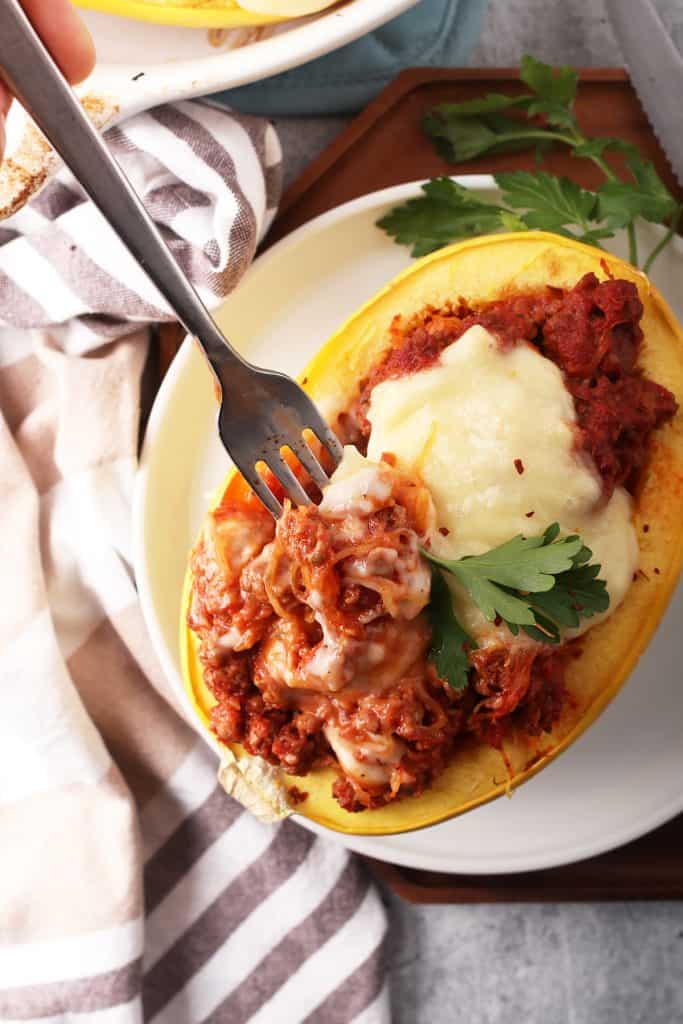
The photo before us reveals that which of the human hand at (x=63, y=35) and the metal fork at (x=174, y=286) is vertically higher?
the human hand at (x=63, y=35)

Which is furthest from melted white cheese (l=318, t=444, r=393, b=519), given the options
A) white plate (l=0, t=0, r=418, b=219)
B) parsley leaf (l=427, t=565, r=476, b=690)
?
white plate (l=0, t=0, r=418, b=219)

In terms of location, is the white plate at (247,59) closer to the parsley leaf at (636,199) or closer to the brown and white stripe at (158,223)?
the brown and white stripe at (158,223)

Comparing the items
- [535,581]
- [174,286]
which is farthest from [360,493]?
[174,286]

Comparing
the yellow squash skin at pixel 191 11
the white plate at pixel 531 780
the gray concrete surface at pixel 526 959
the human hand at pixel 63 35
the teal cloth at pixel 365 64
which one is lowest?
the gray concrete surface at pixel 526 959

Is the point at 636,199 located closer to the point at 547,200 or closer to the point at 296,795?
the point at 547,200

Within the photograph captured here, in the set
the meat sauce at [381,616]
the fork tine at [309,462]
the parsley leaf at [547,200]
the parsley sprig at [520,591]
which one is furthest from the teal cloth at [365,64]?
the parsley sprig at [520,591]

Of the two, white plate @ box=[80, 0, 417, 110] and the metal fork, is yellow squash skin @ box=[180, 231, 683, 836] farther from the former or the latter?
white plate @ box=[80, 0, 417, 110]

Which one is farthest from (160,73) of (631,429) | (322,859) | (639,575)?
(322,859)
